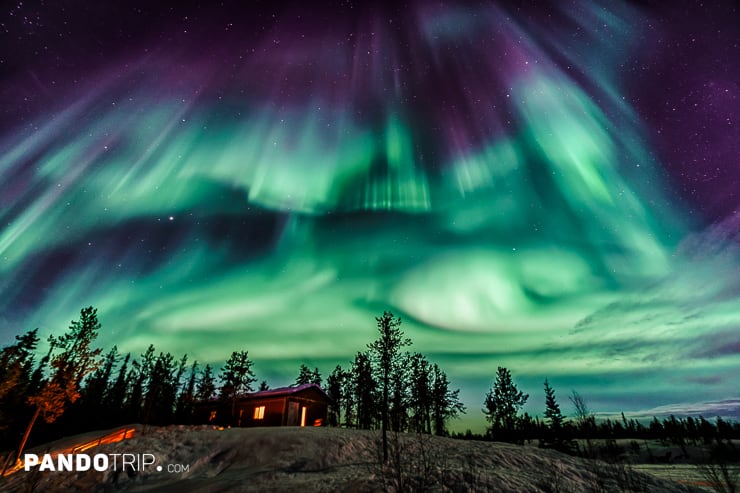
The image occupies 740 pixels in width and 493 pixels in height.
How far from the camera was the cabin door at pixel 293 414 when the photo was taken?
36.0 meters

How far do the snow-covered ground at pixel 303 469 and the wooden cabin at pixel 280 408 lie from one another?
13.0 m

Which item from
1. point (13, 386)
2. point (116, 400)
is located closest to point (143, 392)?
point (116, 400)

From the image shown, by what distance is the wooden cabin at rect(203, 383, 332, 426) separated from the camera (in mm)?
36781

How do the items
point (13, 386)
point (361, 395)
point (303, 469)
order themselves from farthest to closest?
1. point (361, 395)
2. point (13, 386)
3. point (303, 469)

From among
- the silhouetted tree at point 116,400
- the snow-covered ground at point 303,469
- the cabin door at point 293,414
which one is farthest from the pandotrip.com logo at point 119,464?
the silhouetted tree at point 116,400

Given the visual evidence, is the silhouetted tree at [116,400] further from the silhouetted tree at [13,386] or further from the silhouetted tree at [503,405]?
the silhouetted tree at [503,405]

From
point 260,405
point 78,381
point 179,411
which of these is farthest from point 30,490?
point 179,411

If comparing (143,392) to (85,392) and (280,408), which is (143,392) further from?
(280,408)

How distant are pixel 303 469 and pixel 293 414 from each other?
70.5ft

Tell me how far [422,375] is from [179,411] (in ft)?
147

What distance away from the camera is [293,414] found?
36.5 meters

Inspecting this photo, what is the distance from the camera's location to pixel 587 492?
14289 millimetres

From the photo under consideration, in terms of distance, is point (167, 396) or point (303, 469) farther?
point (167, 396)

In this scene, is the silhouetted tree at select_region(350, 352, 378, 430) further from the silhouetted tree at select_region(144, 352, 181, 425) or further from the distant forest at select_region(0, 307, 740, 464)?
the silhouetted tree at select_region(144, 352, 181, 425)
